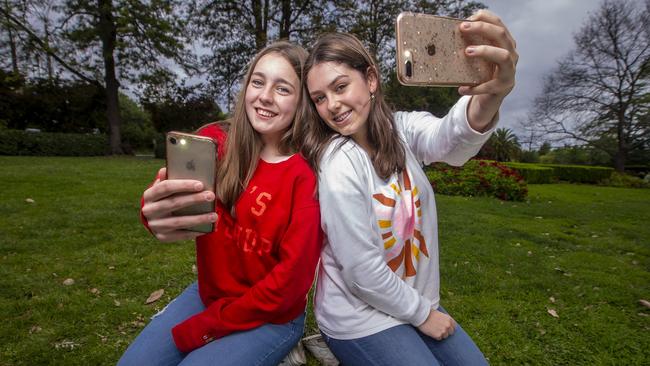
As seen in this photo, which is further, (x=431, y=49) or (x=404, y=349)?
(x=404, y=349)

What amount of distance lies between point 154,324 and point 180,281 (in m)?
2.43

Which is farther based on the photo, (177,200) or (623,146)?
(623,146)

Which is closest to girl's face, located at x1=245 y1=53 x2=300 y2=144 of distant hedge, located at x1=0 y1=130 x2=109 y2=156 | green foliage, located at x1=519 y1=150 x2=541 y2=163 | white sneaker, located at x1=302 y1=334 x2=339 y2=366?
white sneaker, located at x1=302 y1=334 x2=339 y2=366

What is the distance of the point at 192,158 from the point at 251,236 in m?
0.52

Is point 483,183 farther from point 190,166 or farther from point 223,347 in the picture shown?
point 190,166

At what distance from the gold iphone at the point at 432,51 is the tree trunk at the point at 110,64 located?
72.3 ft

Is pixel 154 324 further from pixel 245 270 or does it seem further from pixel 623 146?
pixel 623 146

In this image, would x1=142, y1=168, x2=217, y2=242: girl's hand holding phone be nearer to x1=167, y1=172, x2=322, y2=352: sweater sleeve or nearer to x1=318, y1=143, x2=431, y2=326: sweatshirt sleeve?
x1=167, y1=172, x2=322, y2=352: sweater sleeve

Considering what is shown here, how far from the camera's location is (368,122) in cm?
179

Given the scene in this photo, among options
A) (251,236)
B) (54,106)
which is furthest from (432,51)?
(54,106)

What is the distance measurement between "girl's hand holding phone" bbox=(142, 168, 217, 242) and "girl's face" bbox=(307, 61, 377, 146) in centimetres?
70

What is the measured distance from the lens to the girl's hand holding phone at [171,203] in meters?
1.29

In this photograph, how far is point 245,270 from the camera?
5.61ft

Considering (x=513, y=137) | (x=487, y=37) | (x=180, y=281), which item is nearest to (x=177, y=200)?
(x=487, y=37)
